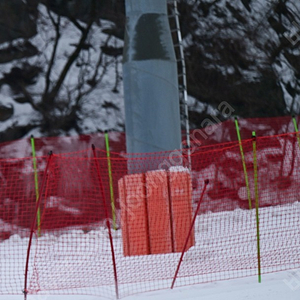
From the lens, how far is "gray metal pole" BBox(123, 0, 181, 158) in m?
7.72

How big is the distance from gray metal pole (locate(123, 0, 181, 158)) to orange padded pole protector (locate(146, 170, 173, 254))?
Result: 18.8 inches

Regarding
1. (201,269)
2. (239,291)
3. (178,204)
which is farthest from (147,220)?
(239,291)

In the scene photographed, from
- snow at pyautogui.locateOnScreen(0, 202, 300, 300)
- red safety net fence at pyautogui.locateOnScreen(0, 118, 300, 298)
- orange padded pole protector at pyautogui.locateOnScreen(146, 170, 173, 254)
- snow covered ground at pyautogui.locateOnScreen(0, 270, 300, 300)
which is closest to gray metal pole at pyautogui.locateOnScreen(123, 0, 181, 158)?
red safety net fence at pyautogui.locateOnScreen(0, 118, 300, 298)

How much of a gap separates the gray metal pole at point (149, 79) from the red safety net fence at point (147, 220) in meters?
0.25

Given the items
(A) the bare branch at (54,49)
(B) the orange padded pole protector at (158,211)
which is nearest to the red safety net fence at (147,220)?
(B) the orange padded pole protector at (158,211)

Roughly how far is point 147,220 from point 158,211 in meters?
0.19

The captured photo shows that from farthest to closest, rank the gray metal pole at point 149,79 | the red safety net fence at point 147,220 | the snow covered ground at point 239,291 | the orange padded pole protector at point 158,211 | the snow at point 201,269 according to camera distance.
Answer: the gray metal pole at point 149,79 → the orange padded pole protector at point 158,211 → the red safety net fence at point 147,220 → the snow at point 201,269 → the snow covered ground at point 239,291

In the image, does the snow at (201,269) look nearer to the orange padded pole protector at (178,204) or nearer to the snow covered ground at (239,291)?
the snow covered ground at (239,291)

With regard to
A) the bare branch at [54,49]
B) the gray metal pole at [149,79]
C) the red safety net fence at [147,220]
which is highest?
the bare branch at [54,49]

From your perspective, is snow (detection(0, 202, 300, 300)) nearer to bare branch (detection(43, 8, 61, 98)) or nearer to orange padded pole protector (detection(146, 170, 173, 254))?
orange padded pole protector (detection(146, 170, 173, 254))

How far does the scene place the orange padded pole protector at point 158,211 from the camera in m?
7.46

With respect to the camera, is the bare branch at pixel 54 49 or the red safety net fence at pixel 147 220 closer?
Answer: the red safety net fence at pixel 147 220

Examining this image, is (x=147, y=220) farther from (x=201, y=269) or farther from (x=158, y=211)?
(x=201, y=269)

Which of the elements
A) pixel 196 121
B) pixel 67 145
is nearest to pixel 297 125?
pixel 196 121
